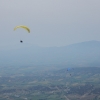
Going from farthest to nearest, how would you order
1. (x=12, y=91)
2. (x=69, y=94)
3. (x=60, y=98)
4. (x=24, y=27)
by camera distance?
(x=12, y=91)
(x=69, y=94)
(x=60, y=98)
(x=24, y=27)

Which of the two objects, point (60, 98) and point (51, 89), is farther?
point (51, 89)

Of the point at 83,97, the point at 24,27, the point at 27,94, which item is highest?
the point at 27,94

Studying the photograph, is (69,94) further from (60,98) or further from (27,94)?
(27,94)

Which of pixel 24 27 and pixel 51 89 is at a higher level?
pixel 51 89

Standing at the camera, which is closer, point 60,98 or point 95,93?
point 60,98

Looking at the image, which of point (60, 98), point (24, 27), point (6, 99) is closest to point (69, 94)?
point (60, 98)

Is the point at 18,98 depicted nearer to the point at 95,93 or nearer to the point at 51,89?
the point at 51,89

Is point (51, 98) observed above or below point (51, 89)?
below

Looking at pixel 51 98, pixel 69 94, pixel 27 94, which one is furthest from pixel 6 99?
pixel 69 94

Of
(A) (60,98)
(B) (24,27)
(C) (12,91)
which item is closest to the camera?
(B) (24,27)
